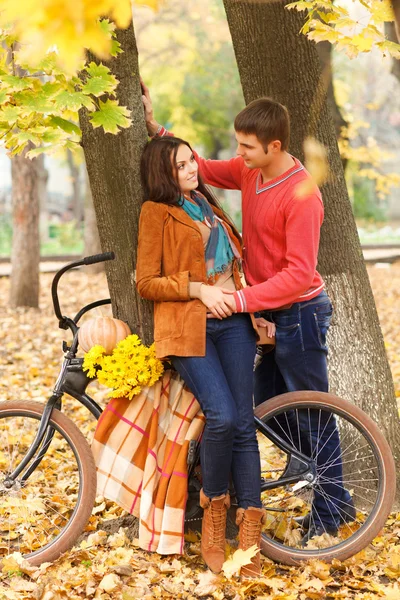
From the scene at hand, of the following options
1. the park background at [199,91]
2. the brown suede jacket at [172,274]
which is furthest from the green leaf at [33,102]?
the park background at [199,91]

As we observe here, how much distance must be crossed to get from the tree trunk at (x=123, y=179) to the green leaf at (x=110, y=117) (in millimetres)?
156

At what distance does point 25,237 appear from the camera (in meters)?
11.3

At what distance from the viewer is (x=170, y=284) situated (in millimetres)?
3266

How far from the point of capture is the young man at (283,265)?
3.29 metres

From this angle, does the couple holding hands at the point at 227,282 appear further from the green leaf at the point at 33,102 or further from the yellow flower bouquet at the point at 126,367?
the green leaf at the point at 33,102

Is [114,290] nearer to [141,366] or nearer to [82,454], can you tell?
[141,366]

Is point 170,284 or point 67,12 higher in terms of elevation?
point 67,12

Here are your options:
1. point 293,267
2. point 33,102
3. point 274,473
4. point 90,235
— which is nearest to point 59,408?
point 274,473

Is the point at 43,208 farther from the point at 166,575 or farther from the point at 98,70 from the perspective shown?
the point at 166,575

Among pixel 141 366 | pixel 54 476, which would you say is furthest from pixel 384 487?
pixel 54 476

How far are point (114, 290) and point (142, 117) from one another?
2.69 feet

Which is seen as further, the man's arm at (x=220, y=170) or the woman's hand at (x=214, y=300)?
the man's arm at (x=220, y=170)

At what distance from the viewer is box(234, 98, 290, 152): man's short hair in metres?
3.32

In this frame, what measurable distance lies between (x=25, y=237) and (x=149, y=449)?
830 centimetres
